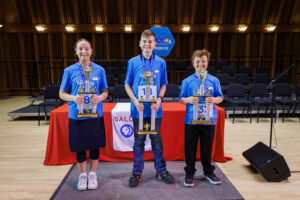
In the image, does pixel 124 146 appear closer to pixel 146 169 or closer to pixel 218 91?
pixel 146 169

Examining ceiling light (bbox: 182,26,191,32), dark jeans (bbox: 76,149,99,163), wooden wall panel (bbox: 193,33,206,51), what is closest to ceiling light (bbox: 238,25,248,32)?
wooden wall panel (bbox: 193,33,206,51)

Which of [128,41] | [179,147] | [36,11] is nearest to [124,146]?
[179,147]

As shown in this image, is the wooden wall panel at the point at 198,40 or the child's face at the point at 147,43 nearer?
the child's face at the point at 147,43

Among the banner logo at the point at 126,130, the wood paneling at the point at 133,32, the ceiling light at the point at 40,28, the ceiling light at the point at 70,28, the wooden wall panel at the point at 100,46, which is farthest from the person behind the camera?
the wooden wall panel at the point at 100,46

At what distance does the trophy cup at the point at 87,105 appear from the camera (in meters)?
2.13

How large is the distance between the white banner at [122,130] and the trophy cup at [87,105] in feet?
2.88

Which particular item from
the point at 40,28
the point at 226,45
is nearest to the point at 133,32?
the point at 40,28

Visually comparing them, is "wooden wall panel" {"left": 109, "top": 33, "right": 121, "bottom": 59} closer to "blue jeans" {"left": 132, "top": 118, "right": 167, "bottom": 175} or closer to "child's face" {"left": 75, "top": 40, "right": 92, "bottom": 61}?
"child's face" {"left": 75, "top": 40, "right": 92, "bottom": 61}

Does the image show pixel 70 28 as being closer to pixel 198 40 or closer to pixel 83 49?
pixel 198 40

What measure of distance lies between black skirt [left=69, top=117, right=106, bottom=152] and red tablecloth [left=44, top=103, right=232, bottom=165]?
785 mm

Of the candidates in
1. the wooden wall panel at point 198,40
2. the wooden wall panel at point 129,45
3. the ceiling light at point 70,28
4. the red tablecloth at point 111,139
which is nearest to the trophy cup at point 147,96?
the red tablecloth at point 111,139

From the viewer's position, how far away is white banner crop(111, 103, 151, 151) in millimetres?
3059

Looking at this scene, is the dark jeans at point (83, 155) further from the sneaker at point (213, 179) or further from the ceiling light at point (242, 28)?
the ceiling light at point (242, 28)

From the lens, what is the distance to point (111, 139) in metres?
3.13
